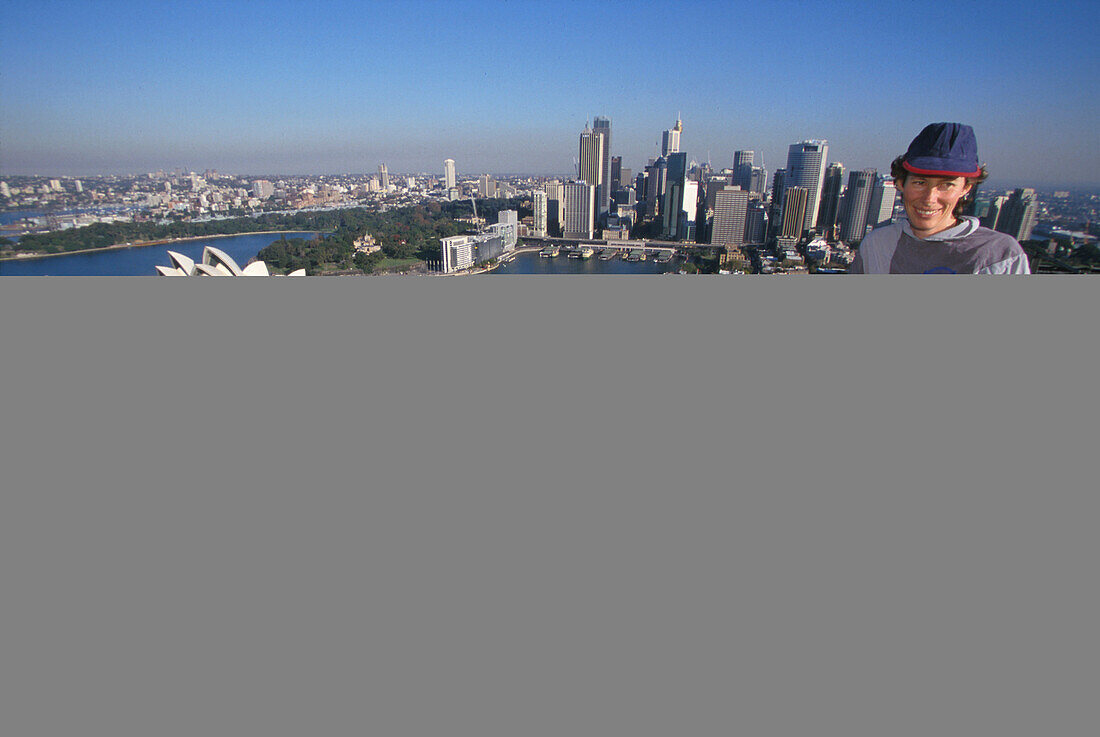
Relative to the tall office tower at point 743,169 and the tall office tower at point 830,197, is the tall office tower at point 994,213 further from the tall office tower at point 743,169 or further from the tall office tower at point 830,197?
the tall office tower at point 743,169

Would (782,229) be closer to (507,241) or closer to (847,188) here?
(847,188)

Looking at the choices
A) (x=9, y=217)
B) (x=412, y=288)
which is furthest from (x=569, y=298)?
(x=9, y=217)

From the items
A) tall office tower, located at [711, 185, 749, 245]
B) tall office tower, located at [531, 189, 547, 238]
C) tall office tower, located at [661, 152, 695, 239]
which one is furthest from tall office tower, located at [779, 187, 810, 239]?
tall office tower, located at [531, 189, 547, 238]

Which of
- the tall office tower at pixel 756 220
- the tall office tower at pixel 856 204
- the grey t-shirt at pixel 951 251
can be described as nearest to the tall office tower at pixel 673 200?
the tall office tower at pixel 756 220

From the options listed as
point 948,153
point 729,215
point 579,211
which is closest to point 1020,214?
point 948,153

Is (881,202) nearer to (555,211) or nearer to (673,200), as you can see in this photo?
(673,200)

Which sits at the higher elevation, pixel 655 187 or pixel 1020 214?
pixel 655 187
